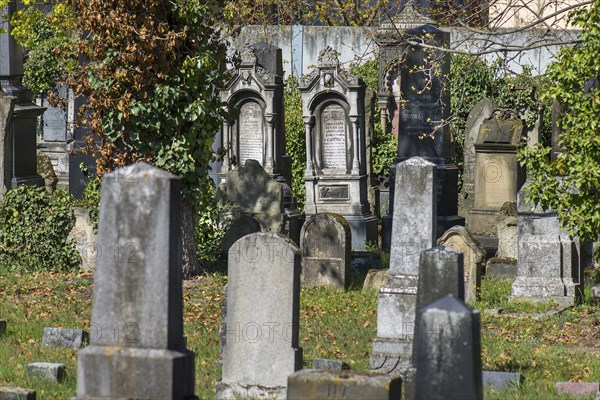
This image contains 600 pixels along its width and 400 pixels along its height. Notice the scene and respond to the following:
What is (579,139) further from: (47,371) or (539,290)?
(47,371)

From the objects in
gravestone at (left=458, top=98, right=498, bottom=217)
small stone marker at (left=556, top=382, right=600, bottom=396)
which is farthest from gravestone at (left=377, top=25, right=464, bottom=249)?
small stone marker at (left=556, top=382, right=600, bottom=396)

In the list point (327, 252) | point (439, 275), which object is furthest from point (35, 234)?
point (439, 275)

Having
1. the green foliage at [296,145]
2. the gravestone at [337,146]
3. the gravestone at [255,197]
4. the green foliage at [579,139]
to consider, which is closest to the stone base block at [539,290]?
the green foliage at [579,139]

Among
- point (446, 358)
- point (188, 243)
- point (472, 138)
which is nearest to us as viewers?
point (446, 358)

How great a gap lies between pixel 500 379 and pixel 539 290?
4.89 m

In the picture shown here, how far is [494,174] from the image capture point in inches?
784

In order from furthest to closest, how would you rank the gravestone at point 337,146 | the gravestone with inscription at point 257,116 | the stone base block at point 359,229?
the gravestone with inscription at point 257,116 < the gravestone at point 337,146 < the stone base block at point 359,229

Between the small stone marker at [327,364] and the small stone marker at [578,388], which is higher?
the small stone marker at [327,364]

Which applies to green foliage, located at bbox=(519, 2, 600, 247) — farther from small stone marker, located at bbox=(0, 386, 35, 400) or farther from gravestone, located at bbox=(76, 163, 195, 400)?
gravestone, located at bbox=(76, 163, 195, 400)

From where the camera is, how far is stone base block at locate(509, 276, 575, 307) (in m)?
14.2

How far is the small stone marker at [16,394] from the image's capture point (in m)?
8.38

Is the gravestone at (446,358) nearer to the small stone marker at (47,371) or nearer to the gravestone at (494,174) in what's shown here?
the small stone marker at (47,371)

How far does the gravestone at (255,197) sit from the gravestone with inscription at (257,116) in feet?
9.31

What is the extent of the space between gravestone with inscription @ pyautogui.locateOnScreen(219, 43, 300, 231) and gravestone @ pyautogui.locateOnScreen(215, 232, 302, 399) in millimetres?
10632
